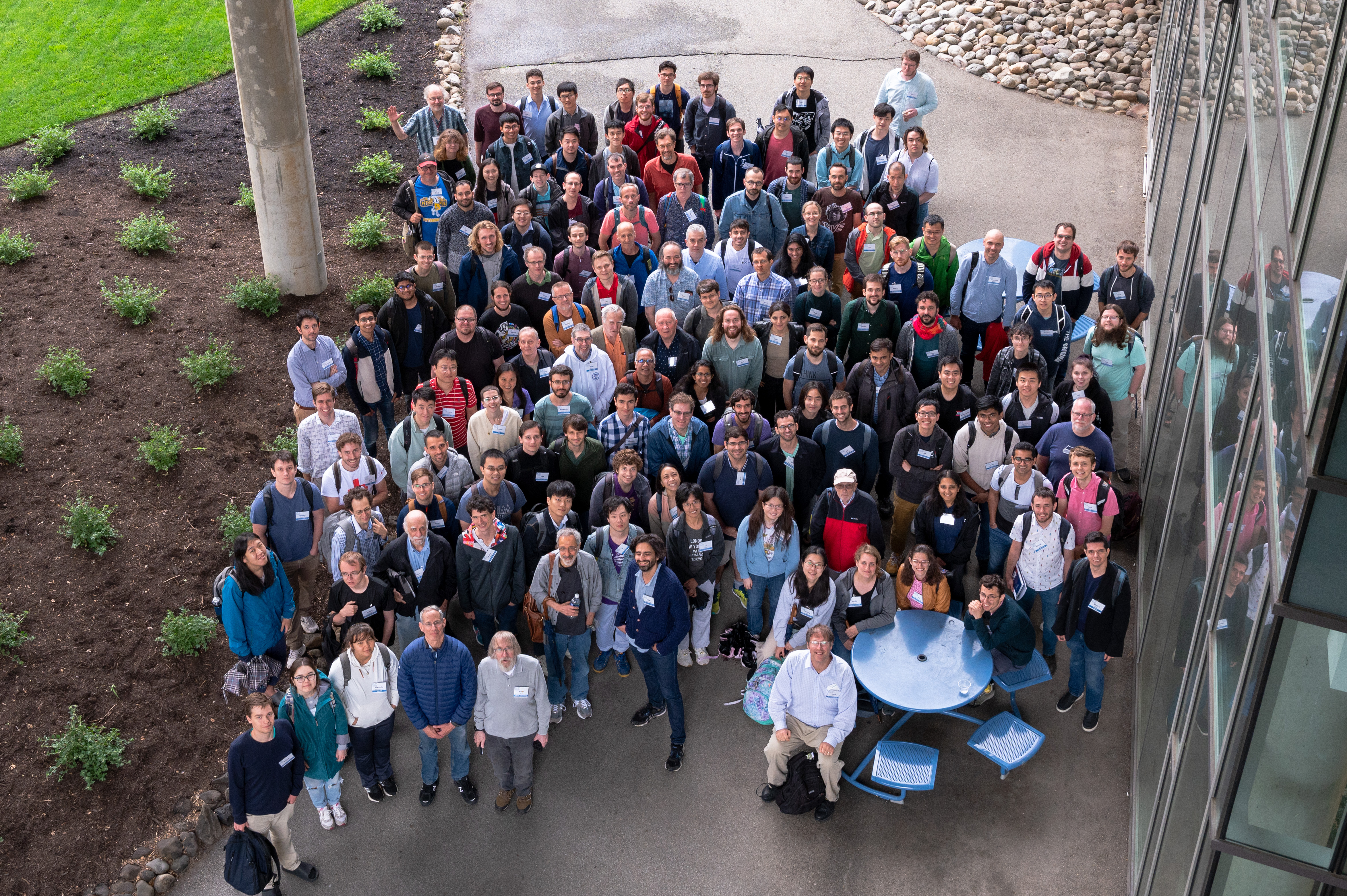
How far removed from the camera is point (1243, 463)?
7051 millimetres

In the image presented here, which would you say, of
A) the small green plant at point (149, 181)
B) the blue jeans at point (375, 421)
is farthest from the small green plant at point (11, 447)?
the small green plant at point (149, 181)

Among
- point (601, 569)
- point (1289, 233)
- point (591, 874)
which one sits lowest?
point (591, 874)

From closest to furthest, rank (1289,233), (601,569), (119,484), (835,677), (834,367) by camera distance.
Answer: (1289,233)
(835,677)
(601,569)
(834,367)
(119,484)

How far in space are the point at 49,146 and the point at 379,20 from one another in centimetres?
627

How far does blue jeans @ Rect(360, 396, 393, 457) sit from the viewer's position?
1228cm

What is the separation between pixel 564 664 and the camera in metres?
10.3

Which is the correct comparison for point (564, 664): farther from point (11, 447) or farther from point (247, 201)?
point (247, 201)

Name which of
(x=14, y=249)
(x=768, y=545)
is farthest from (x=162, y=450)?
(x=768, y=545)

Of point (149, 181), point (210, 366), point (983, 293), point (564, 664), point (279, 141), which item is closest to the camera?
point (564, 664)

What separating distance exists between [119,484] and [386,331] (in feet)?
10.5

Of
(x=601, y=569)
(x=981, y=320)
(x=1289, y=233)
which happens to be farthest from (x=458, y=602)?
(x=1289, y=233)

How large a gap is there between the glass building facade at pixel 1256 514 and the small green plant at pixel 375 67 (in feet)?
43.7

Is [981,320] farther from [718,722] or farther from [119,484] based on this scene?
[119,484]

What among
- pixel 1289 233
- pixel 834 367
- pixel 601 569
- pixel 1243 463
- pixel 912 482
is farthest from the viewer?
pixel 834 367
